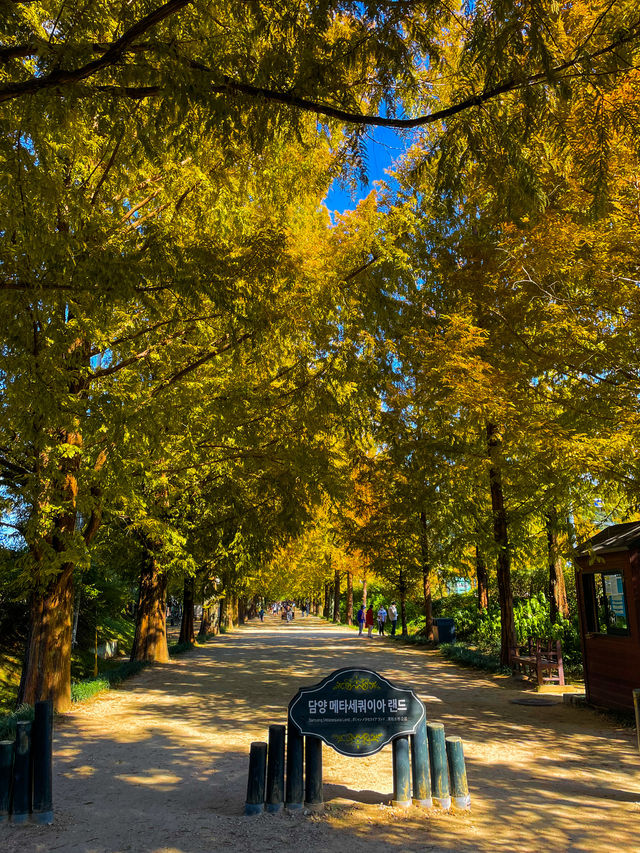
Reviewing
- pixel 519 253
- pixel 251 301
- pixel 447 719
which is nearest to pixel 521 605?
pixel 447 719

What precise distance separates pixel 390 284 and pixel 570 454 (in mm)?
3315

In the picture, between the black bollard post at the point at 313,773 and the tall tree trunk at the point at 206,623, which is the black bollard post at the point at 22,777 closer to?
the black bollard post at the point at 313,773

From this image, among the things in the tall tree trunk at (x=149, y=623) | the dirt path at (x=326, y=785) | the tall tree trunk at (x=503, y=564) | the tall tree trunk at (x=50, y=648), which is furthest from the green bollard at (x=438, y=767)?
the tall tree trunk at (x=149, y=623)

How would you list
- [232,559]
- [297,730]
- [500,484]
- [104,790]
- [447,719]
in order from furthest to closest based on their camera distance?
1. [232,559]
2. [500,484]
3. [447,719]
4. [104,790]
5. [297,730]

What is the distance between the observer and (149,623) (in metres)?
17.5

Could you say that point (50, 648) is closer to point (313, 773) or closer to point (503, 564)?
point (313, 773)

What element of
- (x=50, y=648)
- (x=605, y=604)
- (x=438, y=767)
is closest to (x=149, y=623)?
(x=50, y=648)

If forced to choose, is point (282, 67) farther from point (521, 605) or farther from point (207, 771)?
point (521, 605)

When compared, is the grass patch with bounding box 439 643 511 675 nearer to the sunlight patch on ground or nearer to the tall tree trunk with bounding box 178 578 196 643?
the tall tree trunk with bounding box 178 578 196 643

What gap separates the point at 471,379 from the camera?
945 cm

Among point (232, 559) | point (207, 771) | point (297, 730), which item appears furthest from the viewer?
point (232, 559)

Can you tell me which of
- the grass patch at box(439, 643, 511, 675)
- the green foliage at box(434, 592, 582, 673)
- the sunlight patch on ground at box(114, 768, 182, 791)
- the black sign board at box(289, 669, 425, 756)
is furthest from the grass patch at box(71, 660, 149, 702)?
the green foliage at box(434, 592, 582, 673)

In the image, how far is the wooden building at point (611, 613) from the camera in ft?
29.4

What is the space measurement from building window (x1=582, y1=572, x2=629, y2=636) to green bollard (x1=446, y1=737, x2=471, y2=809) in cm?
514
